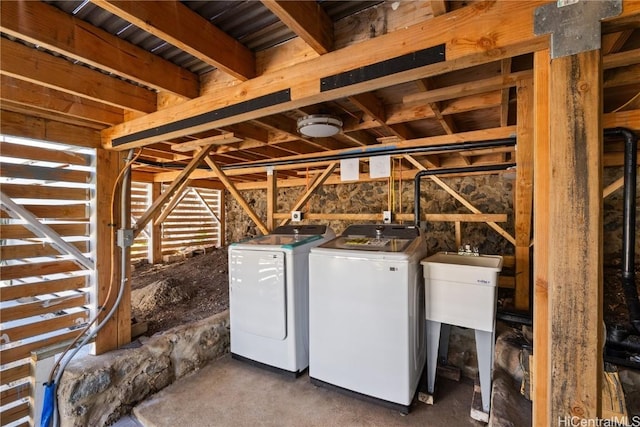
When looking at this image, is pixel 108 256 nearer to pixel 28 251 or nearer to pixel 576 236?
pixel 28 251

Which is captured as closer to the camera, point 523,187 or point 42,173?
point 523,187

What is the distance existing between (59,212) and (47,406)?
131 cm

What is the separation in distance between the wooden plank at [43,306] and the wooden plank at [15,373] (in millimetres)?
336

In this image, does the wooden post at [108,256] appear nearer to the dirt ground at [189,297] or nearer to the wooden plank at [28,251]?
the wooden plank at [28,251]

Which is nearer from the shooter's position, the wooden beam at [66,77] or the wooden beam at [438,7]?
the wooden beam at [438,7]

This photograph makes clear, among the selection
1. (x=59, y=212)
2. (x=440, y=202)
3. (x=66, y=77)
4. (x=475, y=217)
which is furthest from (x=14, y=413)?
(x=440, y=202)

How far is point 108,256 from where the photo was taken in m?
2.31

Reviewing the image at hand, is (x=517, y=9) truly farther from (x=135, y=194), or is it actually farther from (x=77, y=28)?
(x=135, y=194)

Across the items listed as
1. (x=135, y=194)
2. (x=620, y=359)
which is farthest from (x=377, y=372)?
(x=135, y=194)

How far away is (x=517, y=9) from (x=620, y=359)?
1.86 meters

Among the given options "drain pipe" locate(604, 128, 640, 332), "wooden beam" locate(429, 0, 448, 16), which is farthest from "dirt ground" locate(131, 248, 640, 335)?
"wooden beam" locate(429, 0, 448, 16)

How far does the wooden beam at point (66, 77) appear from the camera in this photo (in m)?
1.40

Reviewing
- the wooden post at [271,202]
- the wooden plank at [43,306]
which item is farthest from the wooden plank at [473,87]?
the wooden plank at [43,306]

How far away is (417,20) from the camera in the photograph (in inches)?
45.7
